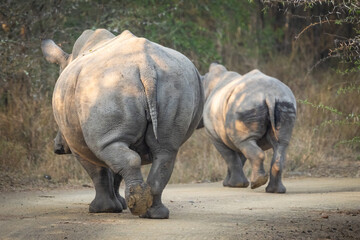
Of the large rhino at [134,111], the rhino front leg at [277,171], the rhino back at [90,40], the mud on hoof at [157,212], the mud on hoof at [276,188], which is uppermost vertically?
the rhino back at [90,40]

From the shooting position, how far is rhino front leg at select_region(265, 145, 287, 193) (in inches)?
412

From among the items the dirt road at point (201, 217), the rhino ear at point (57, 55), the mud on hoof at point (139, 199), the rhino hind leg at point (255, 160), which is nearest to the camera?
the dirt road at point (201, 217)

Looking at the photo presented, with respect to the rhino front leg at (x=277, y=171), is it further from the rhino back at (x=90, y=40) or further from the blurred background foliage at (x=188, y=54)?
the rhino back at (x=90, y=40)

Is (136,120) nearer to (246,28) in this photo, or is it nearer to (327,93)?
(327,93)

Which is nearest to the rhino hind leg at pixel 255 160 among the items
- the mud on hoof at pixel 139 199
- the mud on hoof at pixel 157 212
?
the mud on hoof at pixel 157 212

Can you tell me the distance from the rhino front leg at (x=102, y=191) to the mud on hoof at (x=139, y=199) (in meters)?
1.41

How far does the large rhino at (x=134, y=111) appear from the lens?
644 cm

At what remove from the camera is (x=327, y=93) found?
17422 mm

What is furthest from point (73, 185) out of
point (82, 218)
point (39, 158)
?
point (82, 218)

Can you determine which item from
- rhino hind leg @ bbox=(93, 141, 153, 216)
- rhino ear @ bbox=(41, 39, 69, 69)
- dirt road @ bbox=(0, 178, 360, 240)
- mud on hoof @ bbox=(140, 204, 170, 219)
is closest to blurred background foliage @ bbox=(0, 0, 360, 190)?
dirt road @ bbox=(0, 178, 360, 240)

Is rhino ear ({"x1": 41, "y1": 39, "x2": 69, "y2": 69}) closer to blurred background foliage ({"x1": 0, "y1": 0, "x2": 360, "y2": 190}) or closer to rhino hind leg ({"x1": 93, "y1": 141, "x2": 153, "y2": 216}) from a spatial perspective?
rhino hind leg ({"x1": 93, "y1": 141, "x2": 153, "y2": 216})

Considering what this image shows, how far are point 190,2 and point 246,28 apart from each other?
2.52 meters

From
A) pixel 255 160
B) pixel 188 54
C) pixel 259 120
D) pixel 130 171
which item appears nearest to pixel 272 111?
pixel 259 120

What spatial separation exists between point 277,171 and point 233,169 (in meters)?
1.67
